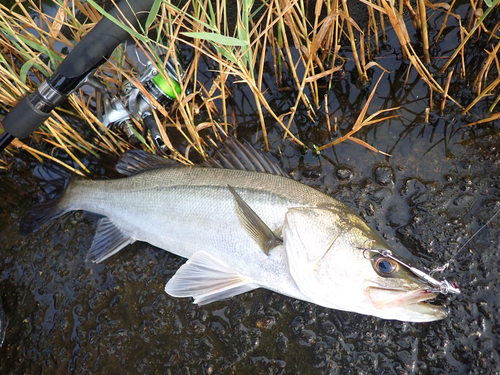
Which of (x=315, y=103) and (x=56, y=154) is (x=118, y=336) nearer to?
(x=56, y=154)

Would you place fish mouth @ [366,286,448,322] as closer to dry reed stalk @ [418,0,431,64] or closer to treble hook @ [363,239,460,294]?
treble hook @ [363,239,460,294]

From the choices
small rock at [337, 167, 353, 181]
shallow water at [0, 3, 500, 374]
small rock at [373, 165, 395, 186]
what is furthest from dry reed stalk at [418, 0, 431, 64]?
small rock at [337, 167, 353, 181]

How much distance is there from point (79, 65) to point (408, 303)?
7.20 feet

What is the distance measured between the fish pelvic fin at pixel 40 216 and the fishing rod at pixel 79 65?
59 cm

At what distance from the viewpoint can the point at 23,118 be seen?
2.05m

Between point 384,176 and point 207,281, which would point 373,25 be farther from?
point 207,281

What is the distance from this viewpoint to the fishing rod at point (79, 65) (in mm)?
1839

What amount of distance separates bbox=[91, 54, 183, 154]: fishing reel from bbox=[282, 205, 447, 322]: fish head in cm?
121

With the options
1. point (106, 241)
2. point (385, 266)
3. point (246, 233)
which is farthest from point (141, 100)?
point (385, 266)

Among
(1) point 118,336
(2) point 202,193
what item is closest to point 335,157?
(2) point 202,193

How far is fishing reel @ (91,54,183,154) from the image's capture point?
2301mm

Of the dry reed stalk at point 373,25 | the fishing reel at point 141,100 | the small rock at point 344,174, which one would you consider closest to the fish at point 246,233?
the fishing reel at point 141,100

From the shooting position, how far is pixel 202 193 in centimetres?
209

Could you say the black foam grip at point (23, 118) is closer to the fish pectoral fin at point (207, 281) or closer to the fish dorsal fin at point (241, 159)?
the fish dorsal fin at point (241, 159)
